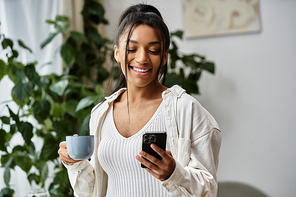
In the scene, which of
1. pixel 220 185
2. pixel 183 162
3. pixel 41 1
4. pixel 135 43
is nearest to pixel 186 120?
pixel 183 162

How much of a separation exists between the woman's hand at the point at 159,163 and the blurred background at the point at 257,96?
1.60 metres

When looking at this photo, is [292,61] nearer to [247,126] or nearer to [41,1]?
[247,126]

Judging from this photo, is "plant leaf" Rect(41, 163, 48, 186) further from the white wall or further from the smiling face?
the white wall

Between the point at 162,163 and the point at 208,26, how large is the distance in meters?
1.79

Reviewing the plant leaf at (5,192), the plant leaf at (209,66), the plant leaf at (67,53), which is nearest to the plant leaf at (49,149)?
the plant leaf at (5,192)

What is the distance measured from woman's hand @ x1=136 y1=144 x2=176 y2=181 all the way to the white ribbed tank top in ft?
0.67

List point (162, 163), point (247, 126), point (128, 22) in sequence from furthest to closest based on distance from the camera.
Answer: point (247, 126) < point (128, 22) < point (162, 163)

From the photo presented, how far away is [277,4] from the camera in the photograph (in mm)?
2314

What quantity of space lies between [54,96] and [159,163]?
1.29m

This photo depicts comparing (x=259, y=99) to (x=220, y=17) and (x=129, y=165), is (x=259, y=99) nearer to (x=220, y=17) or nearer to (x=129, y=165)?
(x=220, y=17)

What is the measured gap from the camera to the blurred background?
7.52 feet

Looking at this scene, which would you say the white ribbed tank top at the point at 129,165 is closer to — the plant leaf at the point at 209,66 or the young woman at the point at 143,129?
the young woman at the point at 143,129

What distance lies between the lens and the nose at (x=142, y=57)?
100cm

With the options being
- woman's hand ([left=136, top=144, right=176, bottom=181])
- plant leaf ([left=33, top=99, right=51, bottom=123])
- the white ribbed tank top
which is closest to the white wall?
plant leaf ([left=33, top=99, right=51, bottom=123])
